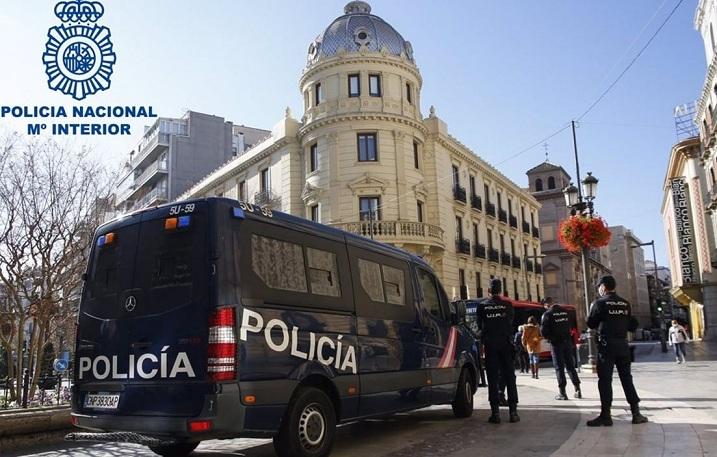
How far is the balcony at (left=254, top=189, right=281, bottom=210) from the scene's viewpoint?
108 feet

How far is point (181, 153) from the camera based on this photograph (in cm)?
4931

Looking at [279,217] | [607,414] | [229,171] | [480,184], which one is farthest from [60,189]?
[480,184]

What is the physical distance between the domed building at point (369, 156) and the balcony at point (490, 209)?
4.88 m

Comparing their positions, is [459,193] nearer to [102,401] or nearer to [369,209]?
[369,209]

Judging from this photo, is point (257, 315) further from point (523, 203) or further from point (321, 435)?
point (523, 203)

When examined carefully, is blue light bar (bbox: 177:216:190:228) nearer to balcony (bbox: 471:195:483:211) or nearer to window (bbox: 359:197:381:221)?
window (bbox: 359:197:381:221)

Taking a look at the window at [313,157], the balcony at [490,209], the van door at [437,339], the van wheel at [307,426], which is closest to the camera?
the van wheel at [307,426]

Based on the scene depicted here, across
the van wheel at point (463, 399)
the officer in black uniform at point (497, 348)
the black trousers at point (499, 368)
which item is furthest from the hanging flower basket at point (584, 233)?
the black trousers at point (499, 368)

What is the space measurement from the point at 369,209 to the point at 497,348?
2121 centimetres

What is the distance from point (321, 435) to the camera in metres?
6.22

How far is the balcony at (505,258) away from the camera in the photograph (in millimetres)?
42469

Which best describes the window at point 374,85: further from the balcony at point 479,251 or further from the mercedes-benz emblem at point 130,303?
→ the mercedes-benz emblem at point 130,303

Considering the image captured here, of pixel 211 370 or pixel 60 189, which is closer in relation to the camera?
pixel 211 370

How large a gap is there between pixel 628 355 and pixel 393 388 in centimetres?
299
